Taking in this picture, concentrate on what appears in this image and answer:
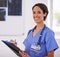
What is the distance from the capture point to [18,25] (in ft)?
10.0

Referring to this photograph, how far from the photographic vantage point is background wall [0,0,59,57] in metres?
3.00

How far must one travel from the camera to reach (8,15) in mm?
3014

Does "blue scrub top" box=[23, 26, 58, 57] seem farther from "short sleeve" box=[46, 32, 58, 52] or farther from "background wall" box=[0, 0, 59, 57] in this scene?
"background wall" box=[0, 0, 59, 57]

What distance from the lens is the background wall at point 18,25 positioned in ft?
9.83

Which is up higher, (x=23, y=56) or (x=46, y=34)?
(x=46, y=34)

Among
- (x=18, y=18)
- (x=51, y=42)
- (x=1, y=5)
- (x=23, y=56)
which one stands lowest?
(x=23, y=56)

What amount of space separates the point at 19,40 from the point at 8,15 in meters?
0.46

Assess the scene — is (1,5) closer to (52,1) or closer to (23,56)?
(52,1)

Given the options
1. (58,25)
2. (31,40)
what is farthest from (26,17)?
(31,40)

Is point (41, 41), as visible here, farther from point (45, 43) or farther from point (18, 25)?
point (18, 25)

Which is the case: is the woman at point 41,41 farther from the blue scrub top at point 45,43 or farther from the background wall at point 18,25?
the background wall at point 18,25

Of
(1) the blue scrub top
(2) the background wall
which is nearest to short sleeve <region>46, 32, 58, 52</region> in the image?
(1) the blue scrub top

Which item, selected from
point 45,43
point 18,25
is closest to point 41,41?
point 45,43

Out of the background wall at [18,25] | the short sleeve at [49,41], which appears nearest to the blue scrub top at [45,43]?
the short sleeve at [49,41]
